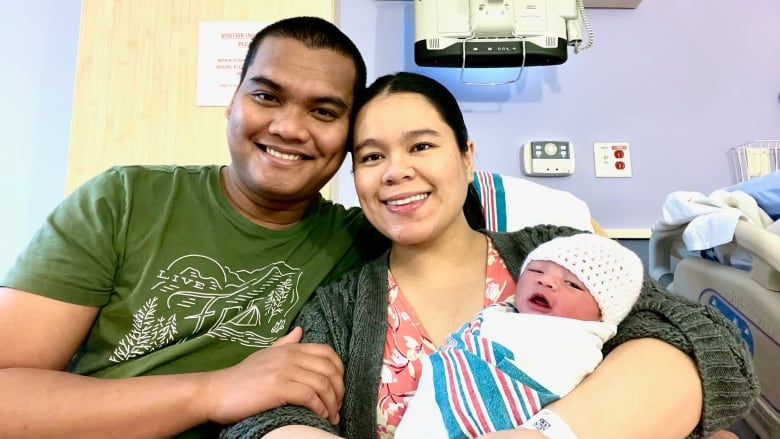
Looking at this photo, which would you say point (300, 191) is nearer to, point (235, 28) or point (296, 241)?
point (296, 241)

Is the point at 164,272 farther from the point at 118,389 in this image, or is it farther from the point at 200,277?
the point at 118,389

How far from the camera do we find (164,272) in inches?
38.5

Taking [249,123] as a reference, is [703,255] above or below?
below

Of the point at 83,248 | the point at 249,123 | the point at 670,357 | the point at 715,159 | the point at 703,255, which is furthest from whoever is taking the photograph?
the point at 715,159

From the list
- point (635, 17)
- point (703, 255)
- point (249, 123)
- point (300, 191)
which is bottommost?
point (703, 255)

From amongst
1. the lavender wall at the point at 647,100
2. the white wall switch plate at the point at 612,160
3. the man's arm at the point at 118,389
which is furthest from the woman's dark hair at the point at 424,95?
the white wall switch plate at the point at 612,160

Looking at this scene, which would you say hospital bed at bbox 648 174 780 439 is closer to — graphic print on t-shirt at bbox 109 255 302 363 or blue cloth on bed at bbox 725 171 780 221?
blue cloth on bed at bbox 725 171 780 221

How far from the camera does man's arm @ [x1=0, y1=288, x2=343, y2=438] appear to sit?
2.56 feet

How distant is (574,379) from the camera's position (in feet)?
2.51

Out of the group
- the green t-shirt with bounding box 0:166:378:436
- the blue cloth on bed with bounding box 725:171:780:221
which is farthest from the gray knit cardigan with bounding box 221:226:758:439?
the blue cloth on bed with bounding box 725:171:780:221

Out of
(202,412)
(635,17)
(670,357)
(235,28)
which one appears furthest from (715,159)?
(202,412)

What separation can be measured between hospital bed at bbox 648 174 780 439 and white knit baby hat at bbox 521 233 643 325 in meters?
A: 0.54

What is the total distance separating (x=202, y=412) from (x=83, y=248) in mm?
377

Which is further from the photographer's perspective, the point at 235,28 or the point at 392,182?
the point at 235,28
